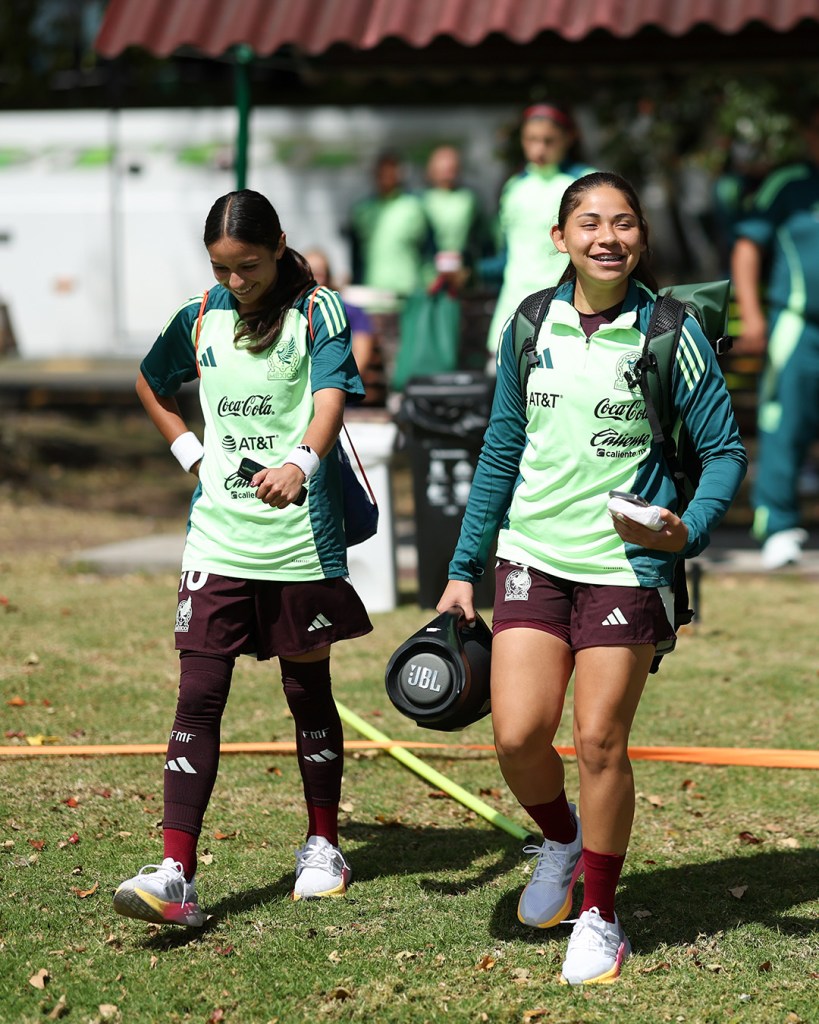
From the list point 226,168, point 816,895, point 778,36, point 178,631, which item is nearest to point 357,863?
point 178,631

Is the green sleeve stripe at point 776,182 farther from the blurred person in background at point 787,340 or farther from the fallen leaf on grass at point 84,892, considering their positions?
the fallen leaf on grass at point 84,892

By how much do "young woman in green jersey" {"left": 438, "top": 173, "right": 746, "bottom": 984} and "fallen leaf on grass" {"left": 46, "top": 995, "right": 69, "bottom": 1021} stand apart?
1.24 meters

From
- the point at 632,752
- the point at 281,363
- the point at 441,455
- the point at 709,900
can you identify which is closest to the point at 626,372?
the point at 281,363

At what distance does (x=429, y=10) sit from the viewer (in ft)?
30.8

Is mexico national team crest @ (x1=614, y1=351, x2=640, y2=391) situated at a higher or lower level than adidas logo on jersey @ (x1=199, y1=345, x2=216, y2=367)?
higher

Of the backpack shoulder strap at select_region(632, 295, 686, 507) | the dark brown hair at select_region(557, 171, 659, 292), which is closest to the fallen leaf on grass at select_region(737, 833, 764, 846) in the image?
the backpack shoulder strap at select_region(632, 295, 686, 507)

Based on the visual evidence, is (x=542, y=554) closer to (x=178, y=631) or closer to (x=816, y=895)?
(x=178, y=631)

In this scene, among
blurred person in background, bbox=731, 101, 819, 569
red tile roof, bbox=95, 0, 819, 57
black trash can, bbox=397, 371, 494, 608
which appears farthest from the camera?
blurred person in background, bbox=731, 101, 819, 569

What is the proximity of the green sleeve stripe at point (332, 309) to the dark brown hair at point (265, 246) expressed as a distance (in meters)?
0.06

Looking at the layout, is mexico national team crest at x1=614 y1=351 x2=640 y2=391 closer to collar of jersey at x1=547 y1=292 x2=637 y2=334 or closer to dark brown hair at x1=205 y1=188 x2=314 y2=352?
collar of jersey at x1=547 y1=292 x2=637 y2=334

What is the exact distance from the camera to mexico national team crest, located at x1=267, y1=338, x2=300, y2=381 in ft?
14.5

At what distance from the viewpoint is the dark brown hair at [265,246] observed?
170 inches

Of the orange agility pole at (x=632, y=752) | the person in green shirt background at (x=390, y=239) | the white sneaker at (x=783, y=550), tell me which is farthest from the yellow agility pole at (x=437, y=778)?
the person in green shirt background at (x=390, y=239)

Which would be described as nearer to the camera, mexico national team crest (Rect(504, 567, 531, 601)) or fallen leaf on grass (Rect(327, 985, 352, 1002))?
fallen leaf on grass (Rect(327, 985, 352, 1002))
